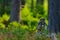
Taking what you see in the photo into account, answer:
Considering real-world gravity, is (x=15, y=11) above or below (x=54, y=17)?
below

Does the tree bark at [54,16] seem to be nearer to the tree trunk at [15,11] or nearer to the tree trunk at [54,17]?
the tree trunk at [54,17]

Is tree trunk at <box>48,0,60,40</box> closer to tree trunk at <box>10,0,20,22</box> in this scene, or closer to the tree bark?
the tree bark

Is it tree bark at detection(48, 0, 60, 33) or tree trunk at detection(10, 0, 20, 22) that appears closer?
tree bark at detection(48, 0, 60, 33)

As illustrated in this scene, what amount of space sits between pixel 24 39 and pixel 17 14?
7.55 metres

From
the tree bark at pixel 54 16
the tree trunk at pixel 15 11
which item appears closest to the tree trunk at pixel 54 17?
the tree bark at pixel 54 16

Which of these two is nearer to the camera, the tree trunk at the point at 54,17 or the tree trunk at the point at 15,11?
the tree trunk at the point at 54,17

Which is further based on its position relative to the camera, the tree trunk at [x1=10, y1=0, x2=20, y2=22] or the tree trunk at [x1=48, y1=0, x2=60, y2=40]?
the tree trunk at [x1=10, y1=0, x2=20, y2=22]

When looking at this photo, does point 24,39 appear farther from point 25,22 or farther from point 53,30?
point 25,22

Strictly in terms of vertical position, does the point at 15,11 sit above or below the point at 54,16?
below

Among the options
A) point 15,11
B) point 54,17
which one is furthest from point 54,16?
point 15,11

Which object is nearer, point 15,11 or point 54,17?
point 54,17

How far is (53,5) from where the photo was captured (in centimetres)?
1030

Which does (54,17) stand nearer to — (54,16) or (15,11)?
(54,16)

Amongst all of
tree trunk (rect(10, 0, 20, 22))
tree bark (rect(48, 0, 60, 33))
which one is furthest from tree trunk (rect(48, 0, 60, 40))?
tree trunk (rect(10, 0, 20, 22))
